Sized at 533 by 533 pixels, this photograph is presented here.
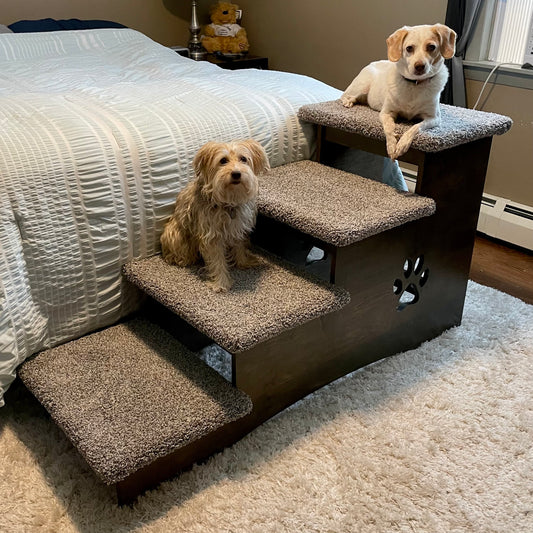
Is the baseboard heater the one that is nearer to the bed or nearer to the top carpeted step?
the top carpeted step

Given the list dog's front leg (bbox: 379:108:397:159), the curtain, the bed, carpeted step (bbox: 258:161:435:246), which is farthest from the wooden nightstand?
dog's front leg (bbox: 379:108:397:159)

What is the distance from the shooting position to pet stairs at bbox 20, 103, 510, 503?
141 centimetres

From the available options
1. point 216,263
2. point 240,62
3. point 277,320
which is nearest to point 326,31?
point 240,62

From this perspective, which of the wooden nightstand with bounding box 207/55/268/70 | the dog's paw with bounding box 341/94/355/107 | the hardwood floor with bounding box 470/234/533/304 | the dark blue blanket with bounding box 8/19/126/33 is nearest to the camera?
the dog's paw with bounding box 341/94/355/107

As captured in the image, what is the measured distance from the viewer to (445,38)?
169cm

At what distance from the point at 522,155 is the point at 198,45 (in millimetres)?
2179

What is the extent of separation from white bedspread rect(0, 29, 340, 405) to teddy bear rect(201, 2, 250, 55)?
75.8 inches

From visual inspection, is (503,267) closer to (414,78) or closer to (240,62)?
(414,78)

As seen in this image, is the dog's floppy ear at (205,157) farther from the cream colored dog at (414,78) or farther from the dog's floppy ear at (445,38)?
the dog's floppy ear at (445,38)

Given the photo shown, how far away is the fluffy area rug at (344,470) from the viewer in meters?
1.36

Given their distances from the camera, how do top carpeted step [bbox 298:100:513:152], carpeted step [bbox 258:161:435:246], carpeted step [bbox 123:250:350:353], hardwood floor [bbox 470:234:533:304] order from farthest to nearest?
hardwood floor [bbox 470:234:533:304], top carpeted step [bbox 298:100:513:152], carpeted step [bbox 258:161:435:246], carpeted step [bbox 123:250:350:353]

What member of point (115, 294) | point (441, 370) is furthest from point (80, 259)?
point (441, 370)

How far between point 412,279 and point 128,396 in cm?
95

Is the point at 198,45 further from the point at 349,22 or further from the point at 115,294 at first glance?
the point at 115,294
